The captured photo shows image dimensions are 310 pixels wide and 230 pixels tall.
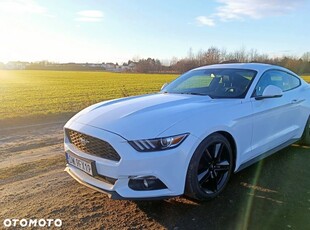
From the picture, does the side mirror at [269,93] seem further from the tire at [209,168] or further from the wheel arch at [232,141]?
the tire at [209,168]

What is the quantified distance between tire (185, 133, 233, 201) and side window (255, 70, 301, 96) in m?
1.12

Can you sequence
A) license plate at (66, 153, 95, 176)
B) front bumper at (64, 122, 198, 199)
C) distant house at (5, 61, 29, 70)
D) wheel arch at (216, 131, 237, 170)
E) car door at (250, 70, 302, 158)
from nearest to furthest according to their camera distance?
front bumper at (64, 122, 198, 199) → license plate at (66, 153, 95, 176) → wheel arch at (216, 131, 237, 170) → car door at (250, 70, 302, 158) → distant house at (5, 61, 29, 70)

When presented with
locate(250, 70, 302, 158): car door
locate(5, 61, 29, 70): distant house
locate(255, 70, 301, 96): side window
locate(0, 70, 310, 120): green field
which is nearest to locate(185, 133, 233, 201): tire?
locate(250, 70, 302, 158): car door

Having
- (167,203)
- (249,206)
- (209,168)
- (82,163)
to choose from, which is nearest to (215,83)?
(209,168)

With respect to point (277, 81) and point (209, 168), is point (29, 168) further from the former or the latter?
point (277, 81)

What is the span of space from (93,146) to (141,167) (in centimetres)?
61

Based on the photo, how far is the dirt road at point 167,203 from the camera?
280 cm

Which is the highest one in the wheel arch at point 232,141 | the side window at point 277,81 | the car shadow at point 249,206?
the side window at point 277,81

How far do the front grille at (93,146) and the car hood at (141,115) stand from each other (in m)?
0.15

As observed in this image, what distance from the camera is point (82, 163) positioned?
3.00 meters

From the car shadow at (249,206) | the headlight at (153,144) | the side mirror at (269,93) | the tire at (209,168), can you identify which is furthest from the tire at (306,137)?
the headlight at (153,144)

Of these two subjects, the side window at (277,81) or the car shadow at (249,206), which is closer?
the car shadow at (249,206)

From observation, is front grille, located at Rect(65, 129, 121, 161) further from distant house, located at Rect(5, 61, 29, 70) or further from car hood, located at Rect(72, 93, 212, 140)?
distant house, located at Rect(5, 61, 29, 70)

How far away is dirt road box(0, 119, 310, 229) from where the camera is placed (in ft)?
9.20
